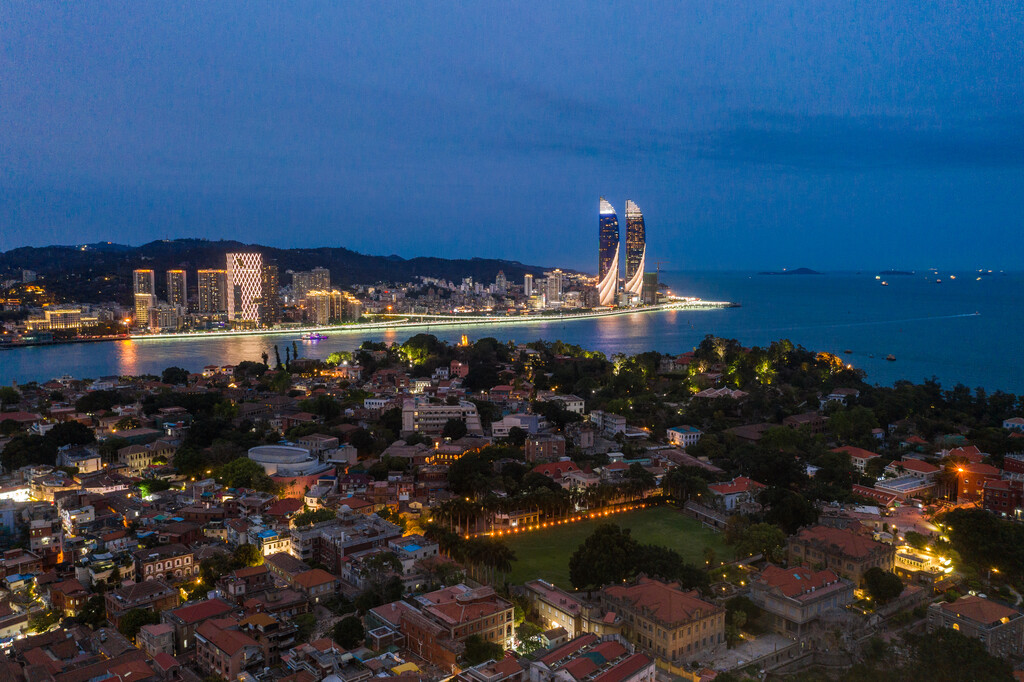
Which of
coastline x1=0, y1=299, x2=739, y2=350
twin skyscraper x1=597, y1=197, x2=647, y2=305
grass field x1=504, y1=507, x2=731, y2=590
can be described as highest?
twin skyscraper x1=597, y1=197, x2=647, y2=305

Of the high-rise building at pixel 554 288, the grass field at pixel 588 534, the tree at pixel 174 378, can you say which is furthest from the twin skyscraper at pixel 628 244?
the grass field at pixel 588 534

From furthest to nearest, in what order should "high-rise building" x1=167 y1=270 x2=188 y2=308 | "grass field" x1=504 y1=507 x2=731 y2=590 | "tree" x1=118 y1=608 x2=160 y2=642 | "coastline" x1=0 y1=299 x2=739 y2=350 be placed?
"high-rise building" x1=167 y1=270 x2=188 y2=308 → "coastline" x1=0 y1=299 x2=739 y2=350 → "grass field" x1=504 y1=507 x2=731 y2=590 → "tree" x1=118 y1=608 x2=160 y2=642

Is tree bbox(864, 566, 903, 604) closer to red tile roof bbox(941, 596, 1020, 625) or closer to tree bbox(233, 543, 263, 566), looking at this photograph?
red tile roof bbox(941, 596, 1020, 625)

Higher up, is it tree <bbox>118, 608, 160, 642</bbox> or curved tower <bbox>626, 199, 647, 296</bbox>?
curved tower <bbox>626, 199, 647, 296</bbox>

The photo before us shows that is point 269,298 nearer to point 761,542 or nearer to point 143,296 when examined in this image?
point 143,296

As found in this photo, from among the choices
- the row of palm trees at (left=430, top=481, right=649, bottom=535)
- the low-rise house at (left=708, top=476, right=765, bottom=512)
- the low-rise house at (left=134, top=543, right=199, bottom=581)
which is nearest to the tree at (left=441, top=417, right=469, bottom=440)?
the row of palm trees at (left=430, top=481, right=649, bottom=535)

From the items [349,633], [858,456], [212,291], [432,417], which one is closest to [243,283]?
[212,291]
